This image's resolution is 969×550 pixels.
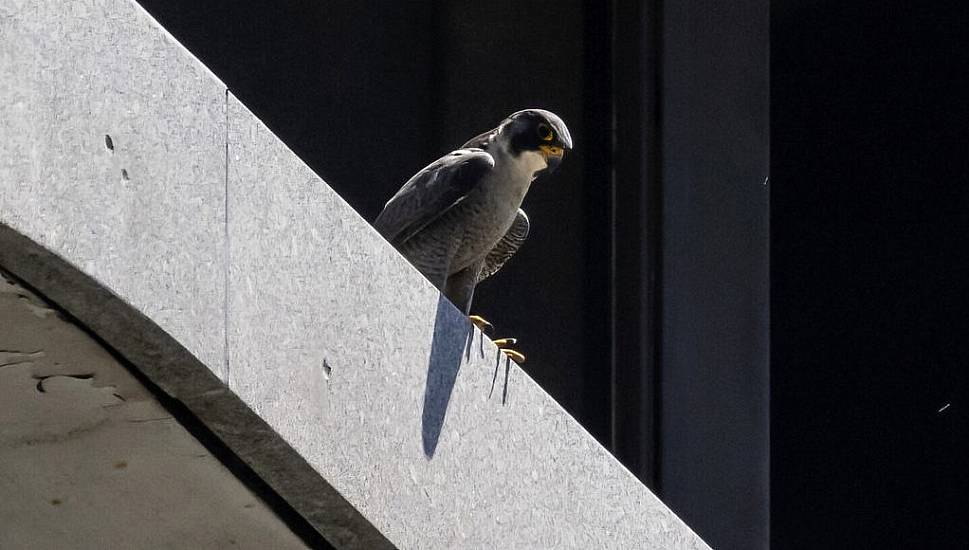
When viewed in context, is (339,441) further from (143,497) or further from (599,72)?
(599,72)

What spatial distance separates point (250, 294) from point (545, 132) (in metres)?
2.10

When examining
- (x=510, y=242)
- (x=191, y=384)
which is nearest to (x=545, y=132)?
(x=510, y=242)

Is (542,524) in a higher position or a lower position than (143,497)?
lower

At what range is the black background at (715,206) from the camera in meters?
5.97

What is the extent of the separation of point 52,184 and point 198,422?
63 centimetres

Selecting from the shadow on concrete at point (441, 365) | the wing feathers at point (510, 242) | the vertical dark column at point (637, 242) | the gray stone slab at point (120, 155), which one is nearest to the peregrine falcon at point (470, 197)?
the wing feathers at point (510, 242)

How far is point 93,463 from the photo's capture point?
2.89 m

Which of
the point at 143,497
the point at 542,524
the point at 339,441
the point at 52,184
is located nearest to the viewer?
the point at 52,184

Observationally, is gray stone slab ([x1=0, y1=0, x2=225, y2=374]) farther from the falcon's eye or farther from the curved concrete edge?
the falcon's eye

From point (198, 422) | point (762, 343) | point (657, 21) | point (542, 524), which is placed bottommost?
point (762, 343)
